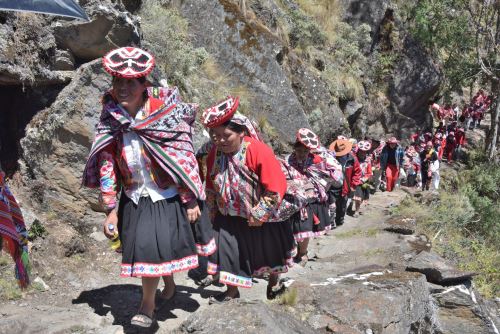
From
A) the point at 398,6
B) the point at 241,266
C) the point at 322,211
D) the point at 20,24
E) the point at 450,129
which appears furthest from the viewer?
the point at 398,6

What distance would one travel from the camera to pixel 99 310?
450cm

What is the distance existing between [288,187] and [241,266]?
0.84 metres

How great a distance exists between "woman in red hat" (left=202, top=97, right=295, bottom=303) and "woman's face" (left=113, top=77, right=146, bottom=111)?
2.07 feet

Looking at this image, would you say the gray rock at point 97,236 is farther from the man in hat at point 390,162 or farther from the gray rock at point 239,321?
the man in hat at point 390,162

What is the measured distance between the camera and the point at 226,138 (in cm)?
429

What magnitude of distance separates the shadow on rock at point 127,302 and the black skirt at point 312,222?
1.87 m

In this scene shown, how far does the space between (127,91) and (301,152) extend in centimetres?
329

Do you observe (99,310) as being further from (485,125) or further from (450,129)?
(485,125)

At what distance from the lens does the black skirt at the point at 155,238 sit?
150 inches

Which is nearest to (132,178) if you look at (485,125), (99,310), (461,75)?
(99,310)

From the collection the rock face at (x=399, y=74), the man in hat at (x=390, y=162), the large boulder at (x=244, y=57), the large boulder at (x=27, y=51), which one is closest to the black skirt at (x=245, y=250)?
the large boulder at (x=27, y=51)

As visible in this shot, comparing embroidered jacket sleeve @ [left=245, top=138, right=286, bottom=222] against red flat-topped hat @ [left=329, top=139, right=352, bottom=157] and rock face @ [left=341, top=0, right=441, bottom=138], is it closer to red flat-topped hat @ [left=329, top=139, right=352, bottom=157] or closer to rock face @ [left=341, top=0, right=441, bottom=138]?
red flat-topped hat @ [left=329, top=139, right=352, bottom=157]

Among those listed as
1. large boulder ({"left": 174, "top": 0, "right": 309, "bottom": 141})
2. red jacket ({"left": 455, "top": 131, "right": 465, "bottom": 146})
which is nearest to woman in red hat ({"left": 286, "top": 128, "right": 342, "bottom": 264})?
large boulder ({"left": 174, "top": 0, "right": 309, "bottom": 141})

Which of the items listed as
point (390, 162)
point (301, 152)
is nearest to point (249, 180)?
point (301, 152)
